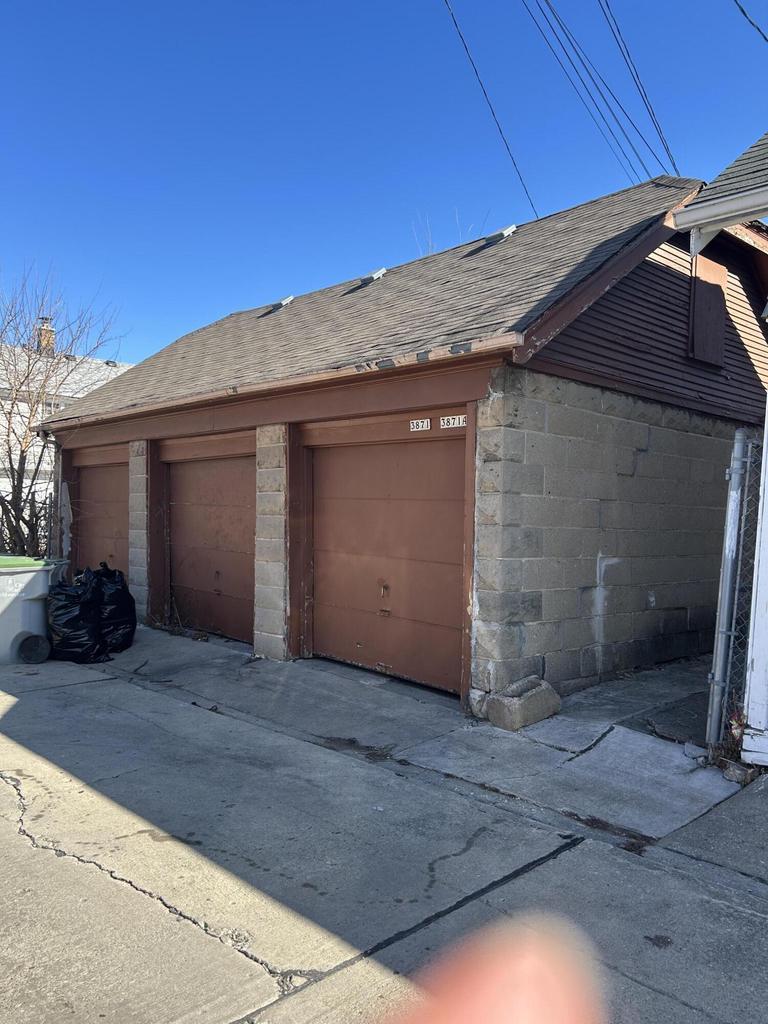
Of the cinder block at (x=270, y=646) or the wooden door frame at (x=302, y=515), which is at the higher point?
the wooden door frame at (x=302, y=515)

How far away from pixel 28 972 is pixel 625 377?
621 cm

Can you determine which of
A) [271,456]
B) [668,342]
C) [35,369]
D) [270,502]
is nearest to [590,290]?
[668,342]

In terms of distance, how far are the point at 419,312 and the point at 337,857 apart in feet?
17.7

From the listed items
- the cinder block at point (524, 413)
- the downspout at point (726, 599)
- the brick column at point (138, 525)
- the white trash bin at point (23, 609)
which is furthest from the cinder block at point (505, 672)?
the brick column at point (138, 525)

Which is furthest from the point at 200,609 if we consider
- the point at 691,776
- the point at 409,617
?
the point at 691,776

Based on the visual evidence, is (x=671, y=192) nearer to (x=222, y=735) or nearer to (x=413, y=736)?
(x=413, y=736)

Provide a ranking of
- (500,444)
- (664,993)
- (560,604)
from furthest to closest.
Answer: (560,604), (500,444), (664,993)

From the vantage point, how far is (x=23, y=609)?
317 inches

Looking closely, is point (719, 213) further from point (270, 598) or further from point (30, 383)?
point (30, 383)

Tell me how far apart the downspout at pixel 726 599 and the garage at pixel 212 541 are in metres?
5.33

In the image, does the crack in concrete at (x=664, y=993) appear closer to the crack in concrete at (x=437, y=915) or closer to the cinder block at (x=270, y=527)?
the crack in concrete at (x=437, y=915)

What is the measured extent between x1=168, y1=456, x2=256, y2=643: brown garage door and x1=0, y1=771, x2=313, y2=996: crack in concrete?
4.95 m

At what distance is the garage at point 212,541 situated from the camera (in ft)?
29.8

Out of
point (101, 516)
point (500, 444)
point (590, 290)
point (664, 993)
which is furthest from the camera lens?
point (101, 516)
